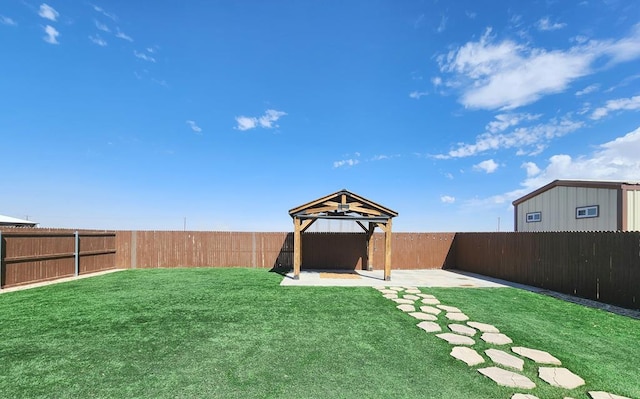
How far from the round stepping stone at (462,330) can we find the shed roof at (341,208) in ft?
17.6

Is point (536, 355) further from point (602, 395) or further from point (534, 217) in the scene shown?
point (534, 217)

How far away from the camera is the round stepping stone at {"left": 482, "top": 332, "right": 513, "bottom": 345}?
389cm

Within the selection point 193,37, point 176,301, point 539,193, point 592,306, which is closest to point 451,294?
point 592,306

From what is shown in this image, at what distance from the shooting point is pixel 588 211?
9969 mm

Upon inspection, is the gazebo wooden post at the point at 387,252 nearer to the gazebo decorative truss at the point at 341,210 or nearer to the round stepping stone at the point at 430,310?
the gazebo decorative truss at the point at 341,210

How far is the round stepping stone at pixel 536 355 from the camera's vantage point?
328 centimetres

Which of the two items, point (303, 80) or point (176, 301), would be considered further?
point (303, 80)

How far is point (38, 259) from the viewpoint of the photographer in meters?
8.41

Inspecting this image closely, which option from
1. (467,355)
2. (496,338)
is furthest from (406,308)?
(467,355)

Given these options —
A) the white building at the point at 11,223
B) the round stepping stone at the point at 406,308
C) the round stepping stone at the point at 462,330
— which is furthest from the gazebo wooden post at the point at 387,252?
the white building at the point at 11,223

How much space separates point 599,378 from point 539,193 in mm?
11601

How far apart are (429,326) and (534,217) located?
11.1 meters

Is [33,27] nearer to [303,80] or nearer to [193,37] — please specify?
[193,37]

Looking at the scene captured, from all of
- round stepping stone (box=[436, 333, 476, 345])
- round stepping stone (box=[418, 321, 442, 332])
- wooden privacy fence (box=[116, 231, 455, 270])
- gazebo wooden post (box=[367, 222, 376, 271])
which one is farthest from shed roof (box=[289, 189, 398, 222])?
round stepping stone (box=[436, 333, 476, 345])
